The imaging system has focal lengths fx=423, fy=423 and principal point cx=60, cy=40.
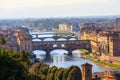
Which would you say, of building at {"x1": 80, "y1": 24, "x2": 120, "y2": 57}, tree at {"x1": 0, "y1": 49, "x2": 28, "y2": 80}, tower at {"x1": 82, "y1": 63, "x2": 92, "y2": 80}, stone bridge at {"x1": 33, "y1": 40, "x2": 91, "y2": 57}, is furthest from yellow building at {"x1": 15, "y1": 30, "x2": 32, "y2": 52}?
tree at {"x1": 0, "y1": 49, "x2": 28, "y2": 80}

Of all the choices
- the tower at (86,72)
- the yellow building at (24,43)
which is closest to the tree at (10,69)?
the tower at (86,72)

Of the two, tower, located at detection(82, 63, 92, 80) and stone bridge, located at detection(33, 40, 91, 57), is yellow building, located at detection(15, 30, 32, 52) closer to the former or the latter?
stone bridge, located at detection(33, 40, 91, 57)

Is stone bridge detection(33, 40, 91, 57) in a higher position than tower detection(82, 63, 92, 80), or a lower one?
lower

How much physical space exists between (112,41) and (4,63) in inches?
1216

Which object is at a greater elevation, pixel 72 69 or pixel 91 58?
pixel 72 69

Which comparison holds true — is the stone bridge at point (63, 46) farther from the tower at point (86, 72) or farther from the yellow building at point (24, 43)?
the tower at point (86, 72)

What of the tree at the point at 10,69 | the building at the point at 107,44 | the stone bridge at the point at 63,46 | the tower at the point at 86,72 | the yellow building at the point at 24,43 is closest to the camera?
the tree at the point at 10,69

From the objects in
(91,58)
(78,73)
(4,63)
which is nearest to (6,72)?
(4,63)

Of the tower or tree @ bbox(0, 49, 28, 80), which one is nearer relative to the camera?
tree @ bbox(0, 49, 28, 80)

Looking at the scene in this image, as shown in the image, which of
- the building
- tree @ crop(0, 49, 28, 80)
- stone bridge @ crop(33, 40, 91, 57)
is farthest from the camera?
stone bridge @ crop(33, 40, 91, 57)

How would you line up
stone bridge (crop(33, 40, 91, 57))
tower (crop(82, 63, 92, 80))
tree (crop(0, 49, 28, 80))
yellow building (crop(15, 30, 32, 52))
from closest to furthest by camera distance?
A: tree (crop(0, 49, 28, 80)) → tower (crop(82, 63, 92, 80)) → yellow building (crop(15, 30, 32, 52)) → stone bridge (crop(33, 40, 91, 57))

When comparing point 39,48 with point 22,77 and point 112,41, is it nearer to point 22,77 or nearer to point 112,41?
point 112,41

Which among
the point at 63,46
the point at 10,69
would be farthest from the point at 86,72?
the point at 63,46

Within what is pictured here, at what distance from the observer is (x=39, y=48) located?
43750 millimetres
